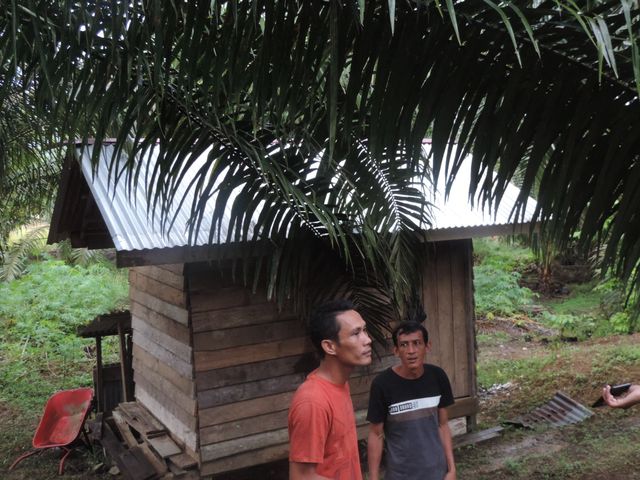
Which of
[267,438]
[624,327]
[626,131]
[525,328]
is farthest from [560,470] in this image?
[525,328]

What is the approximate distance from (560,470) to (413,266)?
2910mm

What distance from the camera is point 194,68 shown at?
111 inches

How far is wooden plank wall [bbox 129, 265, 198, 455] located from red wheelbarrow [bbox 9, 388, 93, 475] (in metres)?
1.10

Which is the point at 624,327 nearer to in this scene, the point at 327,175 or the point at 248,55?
the point at 327,175

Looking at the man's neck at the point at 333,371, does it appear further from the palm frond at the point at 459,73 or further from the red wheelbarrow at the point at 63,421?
the red wheelbarrow at the point at 63,421

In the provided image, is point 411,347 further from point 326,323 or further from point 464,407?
point 464,407

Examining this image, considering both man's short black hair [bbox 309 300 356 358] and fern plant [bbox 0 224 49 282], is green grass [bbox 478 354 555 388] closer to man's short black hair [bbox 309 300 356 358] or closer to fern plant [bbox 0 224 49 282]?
man's short black hair [bbox 309 300 356 358]

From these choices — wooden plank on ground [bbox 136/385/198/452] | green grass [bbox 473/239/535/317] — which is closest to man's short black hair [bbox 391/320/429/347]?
wooden plank on ground [bbox 136/385/198/452]

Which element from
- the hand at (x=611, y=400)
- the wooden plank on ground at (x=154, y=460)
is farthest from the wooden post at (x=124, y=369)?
the hand at (x=611, y=400)

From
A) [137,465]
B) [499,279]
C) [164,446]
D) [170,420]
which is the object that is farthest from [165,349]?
[499,279]

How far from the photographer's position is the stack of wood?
643 centimetres

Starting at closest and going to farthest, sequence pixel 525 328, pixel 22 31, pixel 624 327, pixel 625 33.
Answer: pixel 625 33, pixel 22 31, pixel 624 327, pixel 525 328

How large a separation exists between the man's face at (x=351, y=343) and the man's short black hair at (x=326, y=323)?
28mm

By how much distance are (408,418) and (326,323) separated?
1.08 m
